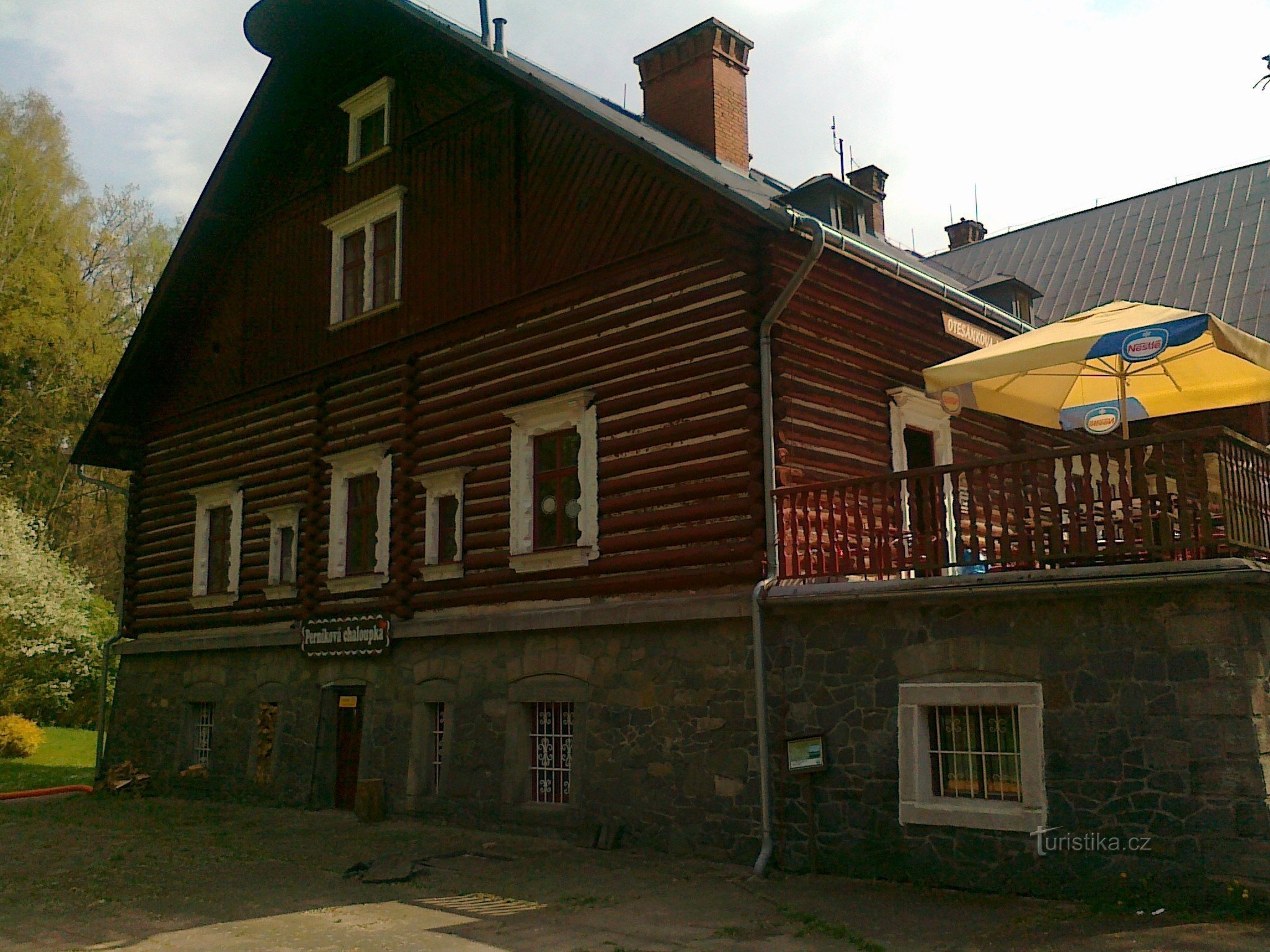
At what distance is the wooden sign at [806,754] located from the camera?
10.5 meters

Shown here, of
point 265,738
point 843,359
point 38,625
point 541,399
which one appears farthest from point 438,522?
point 38,625

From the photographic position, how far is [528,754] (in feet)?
44.6

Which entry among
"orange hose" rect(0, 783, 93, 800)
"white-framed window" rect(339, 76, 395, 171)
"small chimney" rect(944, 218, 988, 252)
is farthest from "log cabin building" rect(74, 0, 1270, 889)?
"small chimney" rect(944, 218, 988, 252)

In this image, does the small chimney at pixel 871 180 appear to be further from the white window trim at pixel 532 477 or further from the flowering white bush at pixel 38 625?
the flowering white bush at pixel 38 625

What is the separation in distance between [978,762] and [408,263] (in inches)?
401

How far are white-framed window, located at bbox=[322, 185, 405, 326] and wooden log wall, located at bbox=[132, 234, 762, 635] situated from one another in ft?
2.77

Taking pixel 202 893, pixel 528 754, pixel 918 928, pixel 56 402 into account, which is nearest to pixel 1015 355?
pixel 918 928

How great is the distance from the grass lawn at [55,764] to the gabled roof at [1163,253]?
1906 cm

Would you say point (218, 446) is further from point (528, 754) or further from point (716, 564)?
point (716, 564)

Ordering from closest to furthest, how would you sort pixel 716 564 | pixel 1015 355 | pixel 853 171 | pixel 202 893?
pixel 1015 355
pixel 202 893
pixel 716 564
pixel 853 171

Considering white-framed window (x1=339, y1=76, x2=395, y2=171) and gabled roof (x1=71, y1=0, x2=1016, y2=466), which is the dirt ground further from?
white-framed window (x1=339, y1=76, x2=395, y2=171)

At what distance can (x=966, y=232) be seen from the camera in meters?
25.9

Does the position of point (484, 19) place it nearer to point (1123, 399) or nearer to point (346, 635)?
point (346, 635)

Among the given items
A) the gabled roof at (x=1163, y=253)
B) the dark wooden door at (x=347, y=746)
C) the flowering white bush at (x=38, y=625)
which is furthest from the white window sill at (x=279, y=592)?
the flowering white bush at (x=38, y=625)
